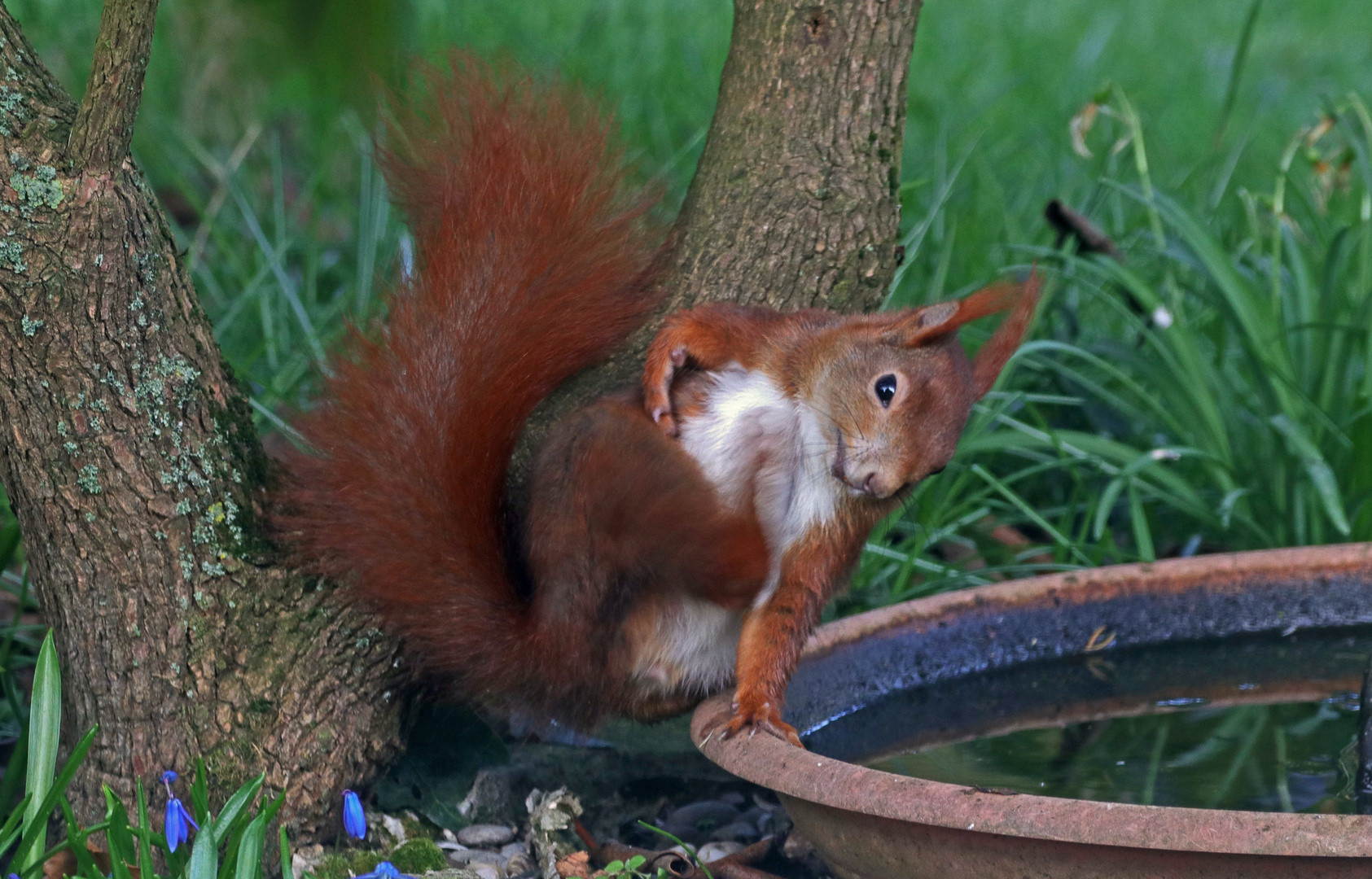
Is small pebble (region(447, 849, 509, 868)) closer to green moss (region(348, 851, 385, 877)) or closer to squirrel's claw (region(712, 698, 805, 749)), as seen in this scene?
green moss (region(348, 851, 385, 877))

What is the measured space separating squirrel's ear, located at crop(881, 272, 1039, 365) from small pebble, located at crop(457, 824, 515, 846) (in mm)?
746

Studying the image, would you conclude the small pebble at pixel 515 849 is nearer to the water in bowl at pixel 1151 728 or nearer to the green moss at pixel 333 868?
the green moss at pixel 333 868

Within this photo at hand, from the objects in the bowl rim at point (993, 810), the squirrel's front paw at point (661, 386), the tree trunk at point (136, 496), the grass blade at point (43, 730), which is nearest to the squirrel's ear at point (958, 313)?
the squirrel's front paw at point (661, 386)

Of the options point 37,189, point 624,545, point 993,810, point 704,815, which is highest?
point 37,189

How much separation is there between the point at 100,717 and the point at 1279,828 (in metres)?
1.17

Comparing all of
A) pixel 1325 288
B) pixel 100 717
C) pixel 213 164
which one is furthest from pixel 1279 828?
pixel 213 164

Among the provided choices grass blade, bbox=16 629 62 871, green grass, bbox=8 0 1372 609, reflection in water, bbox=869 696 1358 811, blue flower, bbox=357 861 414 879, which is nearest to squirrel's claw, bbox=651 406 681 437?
green grass, bbox=8 0 1372 609

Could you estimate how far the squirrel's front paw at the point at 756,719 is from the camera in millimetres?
1434

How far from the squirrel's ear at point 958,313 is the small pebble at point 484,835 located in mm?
746

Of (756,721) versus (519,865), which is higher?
(756,721)

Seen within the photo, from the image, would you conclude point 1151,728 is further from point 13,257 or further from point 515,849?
point 13,257

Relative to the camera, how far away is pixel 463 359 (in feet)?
4.92

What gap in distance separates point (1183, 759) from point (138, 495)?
117 cm

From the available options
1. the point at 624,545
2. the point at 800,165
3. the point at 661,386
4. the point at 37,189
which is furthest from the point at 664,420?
the point at 37,189
